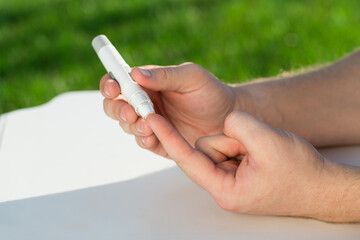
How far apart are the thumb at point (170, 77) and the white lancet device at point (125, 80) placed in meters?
0.02

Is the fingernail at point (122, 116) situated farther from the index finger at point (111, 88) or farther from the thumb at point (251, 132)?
the thumb at point (251, 132)

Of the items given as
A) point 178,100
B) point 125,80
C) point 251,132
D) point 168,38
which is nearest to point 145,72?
point 125,80

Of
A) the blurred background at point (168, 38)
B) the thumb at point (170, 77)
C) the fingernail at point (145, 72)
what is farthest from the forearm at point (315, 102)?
the blurred background at point (168, 38)

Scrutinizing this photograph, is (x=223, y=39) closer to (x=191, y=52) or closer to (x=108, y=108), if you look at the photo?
(x=191, y=52)

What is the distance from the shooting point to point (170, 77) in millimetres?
1141

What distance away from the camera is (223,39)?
2590mm

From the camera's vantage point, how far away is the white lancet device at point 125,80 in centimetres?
105

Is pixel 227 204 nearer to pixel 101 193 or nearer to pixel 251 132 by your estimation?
pixel 251 132

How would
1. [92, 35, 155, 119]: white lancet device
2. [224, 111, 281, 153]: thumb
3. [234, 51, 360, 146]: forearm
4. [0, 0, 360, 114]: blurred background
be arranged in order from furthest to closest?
[0, 0, 360, 114]: blurred background, [234, 51, 360, 146]: forearm, [92, 35, 155, 119]: white lancet device, [224, 111, 281, 153]: thumb

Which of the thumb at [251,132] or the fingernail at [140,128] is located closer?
the thumb at [251,132]

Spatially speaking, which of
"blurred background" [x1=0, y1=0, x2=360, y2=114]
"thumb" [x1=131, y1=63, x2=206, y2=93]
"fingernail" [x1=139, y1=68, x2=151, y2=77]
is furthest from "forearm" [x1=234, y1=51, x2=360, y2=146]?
"blurred background" [x1=0, y1=0, x2=360, y2=114]

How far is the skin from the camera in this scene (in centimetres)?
95

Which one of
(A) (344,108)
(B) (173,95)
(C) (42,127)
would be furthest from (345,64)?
(C) (42,127)

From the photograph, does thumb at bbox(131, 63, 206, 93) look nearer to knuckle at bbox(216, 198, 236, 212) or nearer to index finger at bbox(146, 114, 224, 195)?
index finger at bbox(146, 114, 224, 195)
